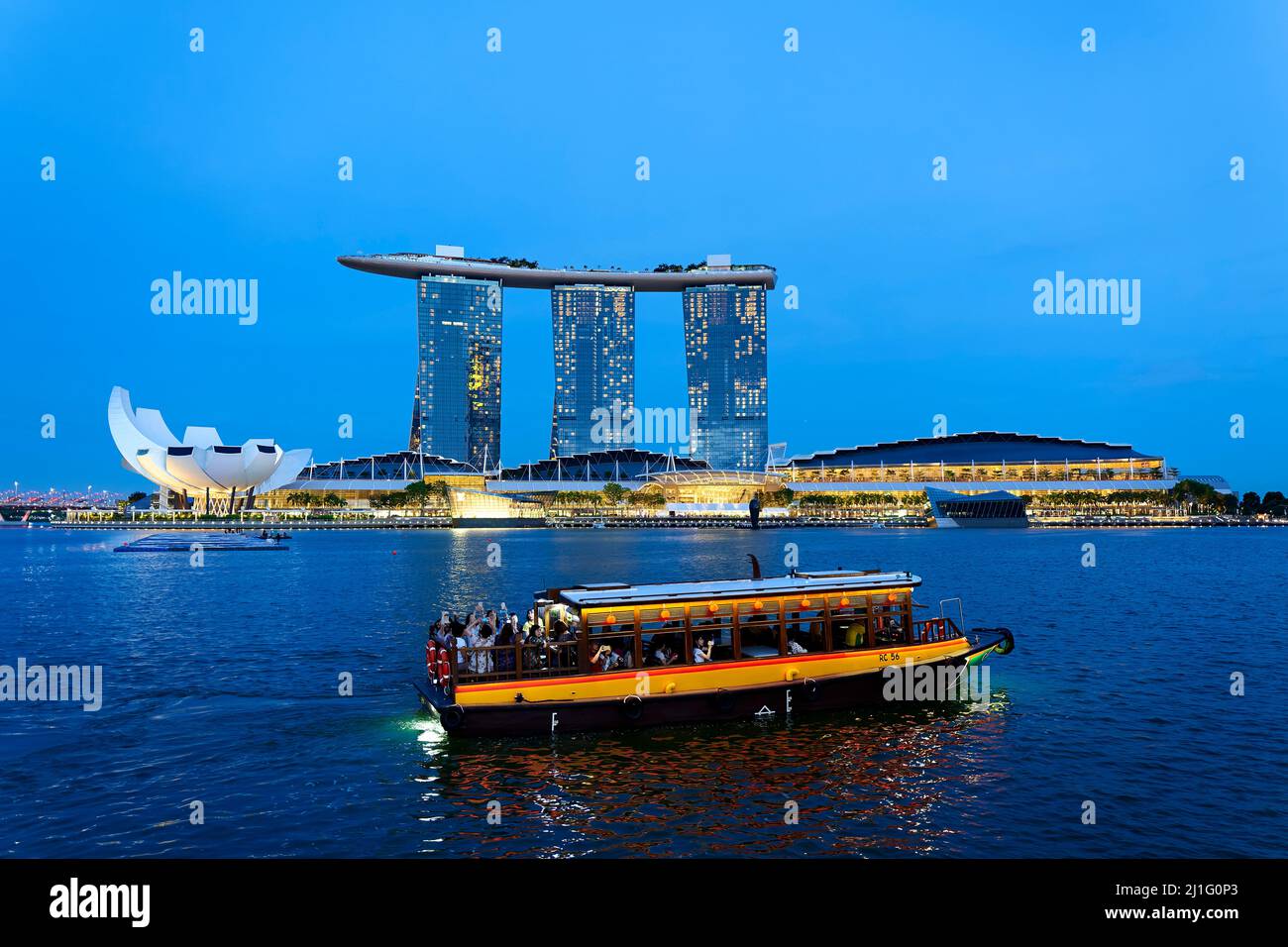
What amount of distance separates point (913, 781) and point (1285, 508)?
21770 cm

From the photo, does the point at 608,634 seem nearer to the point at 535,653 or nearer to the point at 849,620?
the point at 535,653

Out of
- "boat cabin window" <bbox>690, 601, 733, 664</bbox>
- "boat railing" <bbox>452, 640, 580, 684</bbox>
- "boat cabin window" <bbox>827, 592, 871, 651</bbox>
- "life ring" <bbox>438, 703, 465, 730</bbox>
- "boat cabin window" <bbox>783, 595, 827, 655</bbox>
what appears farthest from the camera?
"boat cabin window" <bbox>827, 592, 871, 651</bbox>

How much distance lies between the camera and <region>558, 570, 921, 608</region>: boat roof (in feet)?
60.1

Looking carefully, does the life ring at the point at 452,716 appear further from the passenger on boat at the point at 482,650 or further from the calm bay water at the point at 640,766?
the passenger on boat at the point at 482,650

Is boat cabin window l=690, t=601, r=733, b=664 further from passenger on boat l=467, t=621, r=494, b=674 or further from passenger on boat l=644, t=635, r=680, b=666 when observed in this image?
passenger on boat l=467, t=621, r=494, b=674

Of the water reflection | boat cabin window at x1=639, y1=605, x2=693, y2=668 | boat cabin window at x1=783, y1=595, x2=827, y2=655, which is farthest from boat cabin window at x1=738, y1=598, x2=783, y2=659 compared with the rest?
the water reflection

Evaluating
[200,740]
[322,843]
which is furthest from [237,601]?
[322,843]

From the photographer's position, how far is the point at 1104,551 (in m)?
83.2

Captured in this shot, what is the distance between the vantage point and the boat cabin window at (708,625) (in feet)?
61.1

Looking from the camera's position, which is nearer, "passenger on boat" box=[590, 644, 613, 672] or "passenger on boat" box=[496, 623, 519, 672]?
"passenger on boat" box=[496, 623, 519, 672]

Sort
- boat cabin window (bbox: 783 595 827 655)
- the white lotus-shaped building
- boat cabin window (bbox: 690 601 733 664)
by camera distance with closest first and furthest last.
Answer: boat cabin window (bbox: 690 601 733 664)
boat cabin window (bbox: 783 595 827 655)
the white lotus-shaped building

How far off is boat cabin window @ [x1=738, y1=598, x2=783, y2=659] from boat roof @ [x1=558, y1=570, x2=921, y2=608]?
12.7 inches

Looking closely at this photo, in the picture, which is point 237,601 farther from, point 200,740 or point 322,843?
point 322,843

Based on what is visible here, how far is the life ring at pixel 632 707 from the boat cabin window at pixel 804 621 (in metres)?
3.73
